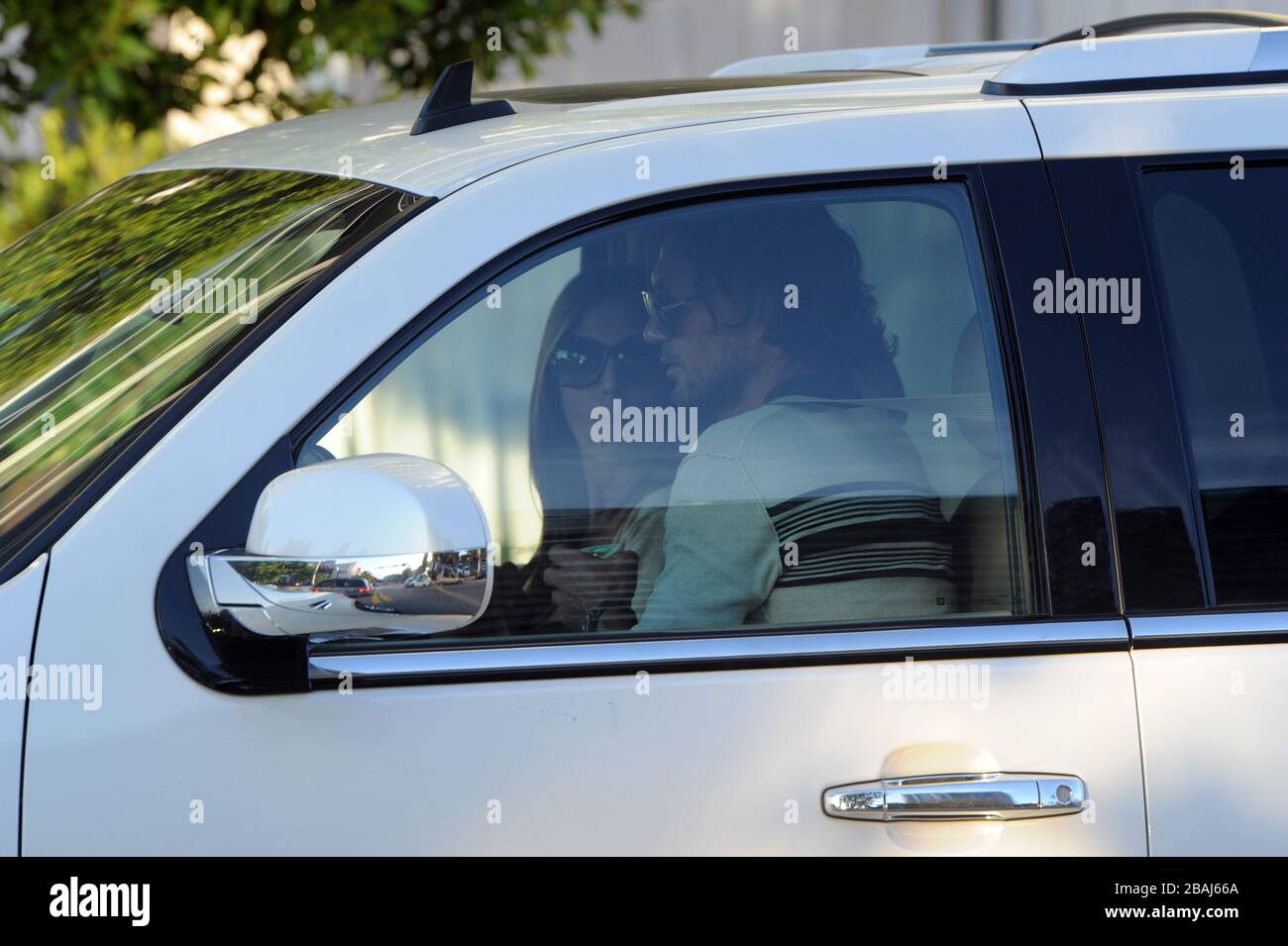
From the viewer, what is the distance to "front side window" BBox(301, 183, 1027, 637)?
72.5 inches

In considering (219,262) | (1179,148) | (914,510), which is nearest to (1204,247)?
(1179,148)

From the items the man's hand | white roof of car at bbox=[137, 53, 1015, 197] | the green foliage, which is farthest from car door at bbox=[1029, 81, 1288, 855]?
the green foliage

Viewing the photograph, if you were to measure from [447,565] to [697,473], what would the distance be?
400 mm

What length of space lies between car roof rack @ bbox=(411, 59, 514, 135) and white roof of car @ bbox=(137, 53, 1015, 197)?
0.02 metres

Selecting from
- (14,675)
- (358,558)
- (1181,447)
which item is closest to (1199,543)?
(1181,447)

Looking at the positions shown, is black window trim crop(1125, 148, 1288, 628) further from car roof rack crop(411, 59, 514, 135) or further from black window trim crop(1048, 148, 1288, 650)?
car roof rack crop(411, 59, 514, 135)

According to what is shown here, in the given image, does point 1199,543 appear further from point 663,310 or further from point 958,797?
point 663,310

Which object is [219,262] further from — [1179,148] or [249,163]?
[1179,148]

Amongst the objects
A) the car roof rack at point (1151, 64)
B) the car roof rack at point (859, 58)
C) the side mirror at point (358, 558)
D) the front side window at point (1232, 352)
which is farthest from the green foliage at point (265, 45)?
the side mirror at point (358, 558)

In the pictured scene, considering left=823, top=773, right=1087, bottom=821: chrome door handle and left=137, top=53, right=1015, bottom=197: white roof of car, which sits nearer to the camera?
left=823, top=773, right=1087, bottom=821: chrome door handle

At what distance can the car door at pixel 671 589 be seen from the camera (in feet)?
5.42

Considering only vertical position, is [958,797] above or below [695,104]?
below

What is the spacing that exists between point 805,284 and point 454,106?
635 millimetres

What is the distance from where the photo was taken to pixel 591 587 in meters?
1.83
